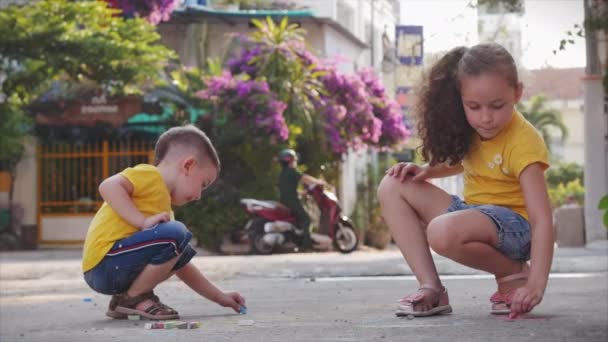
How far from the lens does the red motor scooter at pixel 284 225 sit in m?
18.6

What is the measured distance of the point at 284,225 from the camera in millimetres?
18766

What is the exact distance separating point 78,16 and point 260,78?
154 inches

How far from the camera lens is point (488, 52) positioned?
4902 mm

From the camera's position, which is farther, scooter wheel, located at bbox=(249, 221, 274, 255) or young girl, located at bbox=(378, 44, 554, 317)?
scooter wheel, located at bbox=(249, 221, 274, 255)

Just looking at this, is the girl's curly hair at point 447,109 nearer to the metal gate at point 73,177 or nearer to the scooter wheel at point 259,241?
the scooter wheel at point 259,241

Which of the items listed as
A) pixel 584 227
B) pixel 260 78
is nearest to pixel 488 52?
pixel 584 227

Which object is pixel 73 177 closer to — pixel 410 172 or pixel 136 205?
pixel 136 205

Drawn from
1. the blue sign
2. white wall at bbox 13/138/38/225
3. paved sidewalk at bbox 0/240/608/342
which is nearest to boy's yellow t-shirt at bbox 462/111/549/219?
paved sidewalk at bbox 0/240/608/342

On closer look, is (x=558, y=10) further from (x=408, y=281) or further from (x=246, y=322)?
(x=246, y=322)

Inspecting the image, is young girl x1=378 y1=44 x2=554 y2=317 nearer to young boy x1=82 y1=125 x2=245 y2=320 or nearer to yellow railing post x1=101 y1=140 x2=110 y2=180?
young boy x1=82 y1=125 x2=245 y2=320

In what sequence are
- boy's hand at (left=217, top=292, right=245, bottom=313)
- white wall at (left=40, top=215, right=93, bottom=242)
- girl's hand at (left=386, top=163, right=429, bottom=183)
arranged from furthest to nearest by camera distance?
white wall at (left=40, top=215, right=93, bottom=242), boy's hand at (left=217, top=292, right=245, bottom=313), girl's hand at (left=386, top=163, right=429, bottom=183)

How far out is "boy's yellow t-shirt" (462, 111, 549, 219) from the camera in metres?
4.92

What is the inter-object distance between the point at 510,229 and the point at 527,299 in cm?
57

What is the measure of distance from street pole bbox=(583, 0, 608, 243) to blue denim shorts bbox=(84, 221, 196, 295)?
42.1ft
